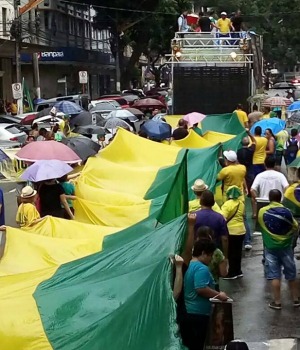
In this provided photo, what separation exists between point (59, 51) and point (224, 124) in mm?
34642

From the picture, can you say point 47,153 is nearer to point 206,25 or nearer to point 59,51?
point 206,25

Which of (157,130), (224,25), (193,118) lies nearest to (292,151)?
(157,130)

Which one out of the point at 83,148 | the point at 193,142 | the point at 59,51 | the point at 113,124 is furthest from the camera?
the point at 59,51

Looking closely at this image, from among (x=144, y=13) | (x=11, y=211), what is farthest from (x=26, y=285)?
(x=144, y=13)

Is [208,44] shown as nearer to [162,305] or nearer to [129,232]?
[129,232]

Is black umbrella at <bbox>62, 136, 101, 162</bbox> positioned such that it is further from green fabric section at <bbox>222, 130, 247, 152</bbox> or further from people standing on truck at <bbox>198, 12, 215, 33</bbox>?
people standing on truck at <bbox>198, 12, 215, 33</bbox>

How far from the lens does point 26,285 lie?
20.3 ft

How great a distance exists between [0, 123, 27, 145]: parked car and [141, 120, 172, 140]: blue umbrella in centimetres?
573

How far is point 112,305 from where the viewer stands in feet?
18.6

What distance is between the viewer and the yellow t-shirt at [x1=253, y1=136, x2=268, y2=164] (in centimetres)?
1483

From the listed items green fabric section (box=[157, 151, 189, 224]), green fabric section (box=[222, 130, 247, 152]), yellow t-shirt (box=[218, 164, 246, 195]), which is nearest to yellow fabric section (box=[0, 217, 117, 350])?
green fabric section (box=[157, 151, 189, 224])

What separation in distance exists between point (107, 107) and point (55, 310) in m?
27.9

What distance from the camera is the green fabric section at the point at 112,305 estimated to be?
5.45 meters

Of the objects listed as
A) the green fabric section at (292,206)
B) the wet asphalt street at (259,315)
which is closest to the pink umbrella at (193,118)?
the wet asphalt street at (259,315)
